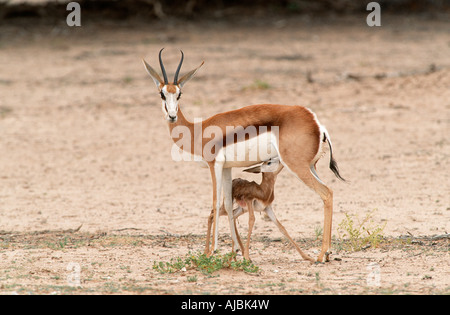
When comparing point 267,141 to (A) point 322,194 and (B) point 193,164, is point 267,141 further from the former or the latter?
(B) point 193,164

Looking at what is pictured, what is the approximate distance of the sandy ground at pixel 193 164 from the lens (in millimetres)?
7488

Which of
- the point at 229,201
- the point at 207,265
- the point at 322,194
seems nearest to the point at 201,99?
the point at 229,201

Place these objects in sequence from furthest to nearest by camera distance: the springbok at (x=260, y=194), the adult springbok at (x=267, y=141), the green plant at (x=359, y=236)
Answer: the green plant at (x=359, y=236), the springbok at (x=260, y=194), the adult springbok at (x=267, y=141)

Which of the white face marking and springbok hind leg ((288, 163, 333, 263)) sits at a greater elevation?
the white face marking

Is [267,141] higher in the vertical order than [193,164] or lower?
higher

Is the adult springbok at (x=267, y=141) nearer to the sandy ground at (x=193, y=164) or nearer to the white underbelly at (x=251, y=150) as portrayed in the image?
the white underbelly at (x=251, y=150)

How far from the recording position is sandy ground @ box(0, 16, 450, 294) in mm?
7488

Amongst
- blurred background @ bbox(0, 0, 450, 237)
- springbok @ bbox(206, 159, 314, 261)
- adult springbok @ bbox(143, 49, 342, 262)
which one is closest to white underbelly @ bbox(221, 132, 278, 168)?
adult springbok @ bbox(143, 49, 342, 262)

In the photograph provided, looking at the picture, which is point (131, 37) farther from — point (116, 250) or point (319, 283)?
point (319, 283)

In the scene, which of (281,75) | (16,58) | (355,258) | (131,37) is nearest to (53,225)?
(355,258)

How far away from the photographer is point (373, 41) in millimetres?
19078

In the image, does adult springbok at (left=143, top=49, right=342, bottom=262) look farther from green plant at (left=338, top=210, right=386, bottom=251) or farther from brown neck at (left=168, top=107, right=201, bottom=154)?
green plant at (left=338, top=210, right=386, bottom=251)

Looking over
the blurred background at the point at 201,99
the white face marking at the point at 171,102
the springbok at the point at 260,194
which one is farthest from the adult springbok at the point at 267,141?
the blurred background at the point at 201,99

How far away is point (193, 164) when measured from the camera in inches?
484
